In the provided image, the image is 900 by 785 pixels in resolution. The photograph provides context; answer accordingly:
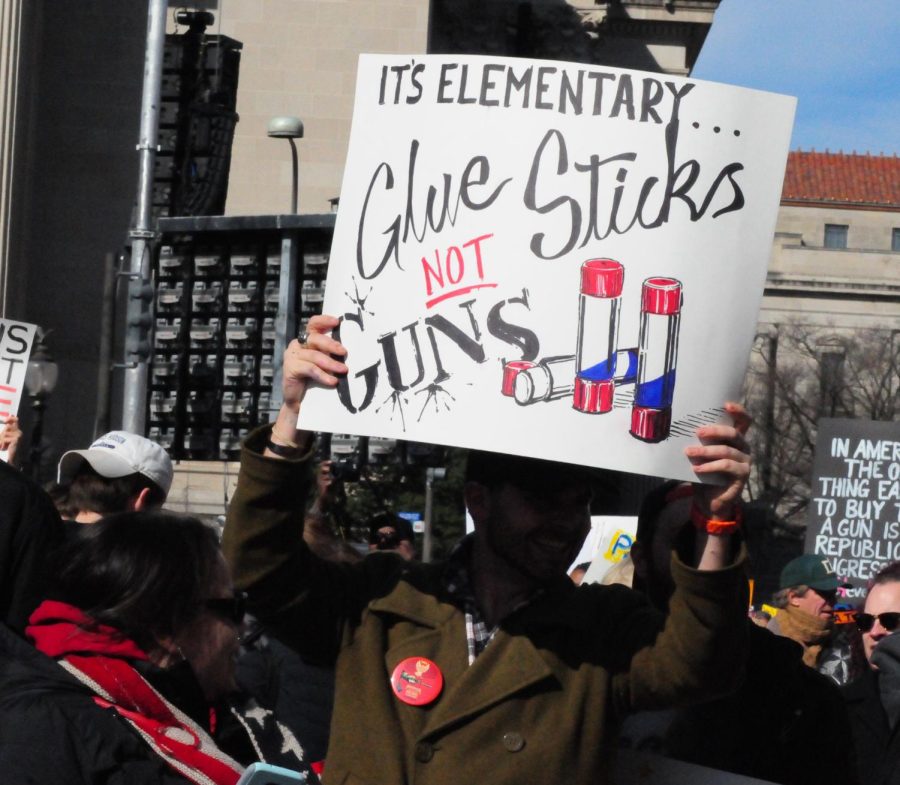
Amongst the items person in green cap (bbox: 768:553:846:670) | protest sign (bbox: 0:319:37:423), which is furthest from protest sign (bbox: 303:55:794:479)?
protest sign (bbox: 0:319:37:423)

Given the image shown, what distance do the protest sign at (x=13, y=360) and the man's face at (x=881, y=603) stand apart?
14.8ft

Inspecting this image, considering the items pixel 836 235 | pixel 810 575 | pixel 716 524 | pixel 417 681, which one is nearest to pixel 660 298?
pixel 716 524

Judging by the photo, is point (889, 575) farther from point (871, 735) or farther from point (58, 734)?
point (58, 734)

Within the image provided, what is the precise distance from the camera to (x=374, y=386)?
10.8 ft

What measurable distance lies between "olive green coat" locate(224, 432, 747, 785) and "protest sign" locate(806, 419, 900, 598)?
819cm

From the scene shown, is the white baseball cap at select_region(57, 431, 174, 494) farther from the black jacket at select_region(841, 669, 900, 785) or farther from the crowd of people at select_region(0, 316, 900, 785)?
the black jacket at select_region(841, 669, 900, 785)

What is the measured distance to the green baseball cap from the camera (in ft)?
23.8

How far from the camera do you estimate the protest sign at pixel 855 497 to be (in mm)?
11289

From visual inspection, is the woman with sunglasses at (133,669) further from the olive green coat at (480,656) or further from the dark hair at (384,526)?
the dark hair at (384,526)

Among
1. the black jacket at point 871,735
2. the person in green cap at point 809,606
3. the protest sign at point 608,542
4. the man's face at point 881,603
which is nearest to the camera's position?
the black jacket at point 871,735

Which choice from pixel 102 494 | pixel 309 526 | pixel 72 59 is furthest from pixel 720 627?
pixel 72 59

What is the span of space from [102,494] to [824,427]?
744cm

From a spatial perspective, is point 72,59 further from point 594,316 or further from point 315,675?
point 594,316

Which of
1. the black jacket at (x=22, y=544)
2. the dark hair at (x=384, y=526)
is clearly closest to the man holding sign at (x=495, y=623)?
the black jacket at (x=22, y=544)
